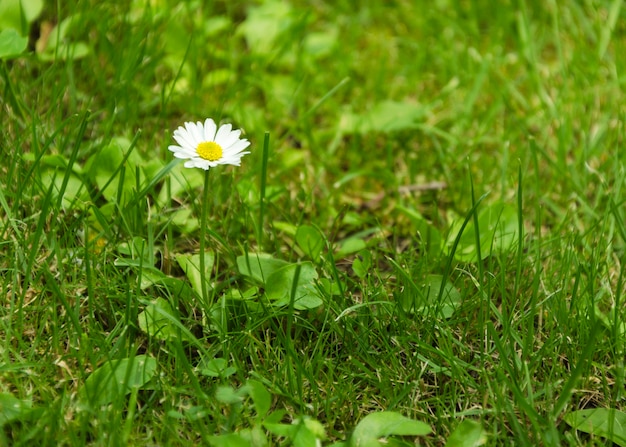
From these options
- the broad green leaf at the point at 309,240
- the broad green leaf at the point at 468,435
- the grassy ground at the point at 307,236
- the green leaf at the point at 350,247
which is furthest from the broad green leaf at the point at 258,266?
the broad green leaf at the point at 468,435

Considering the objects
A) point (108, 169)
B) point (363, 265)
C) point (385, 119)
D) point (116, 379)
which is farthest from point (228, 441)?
point (385, 119)

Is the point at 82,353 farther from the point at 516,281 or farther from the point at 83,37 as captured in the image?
the point at 83,37

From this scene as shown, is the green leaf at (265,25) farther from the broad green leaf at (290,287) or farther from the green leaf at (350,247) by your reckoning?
the broad green leaf at (290,287)

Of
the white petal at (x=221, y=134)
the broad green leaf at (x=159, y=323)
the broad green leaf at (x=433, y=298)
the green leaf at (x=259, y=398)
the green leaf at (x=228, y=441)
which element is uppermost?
→ the white petal at (x=221, y=134)

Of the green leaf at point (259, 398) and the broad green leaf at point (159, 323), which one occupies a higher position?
the broad green leaf at point (159, 323)

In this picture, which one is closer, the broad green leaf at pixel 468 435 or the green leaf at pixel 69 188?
the broad green leaf at pixel 468 435

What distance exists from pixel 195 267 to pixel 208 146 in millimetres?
298

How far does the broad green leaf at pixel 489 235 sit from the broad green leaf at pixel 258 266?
44 centimetres

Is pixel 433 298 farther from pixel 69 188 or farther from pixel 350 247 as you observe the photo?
pixel 69 188

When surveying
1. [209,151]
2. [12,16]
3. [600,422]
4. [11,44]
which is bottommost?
[600,422]

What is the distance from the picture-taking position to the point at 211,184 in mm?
2150

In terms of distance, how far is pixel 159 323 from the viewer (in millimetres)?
1723

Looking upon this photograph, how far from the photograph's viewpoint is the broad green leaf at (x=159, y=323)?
1.68 meters

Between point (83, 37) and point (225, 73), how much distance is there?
0.49 m
